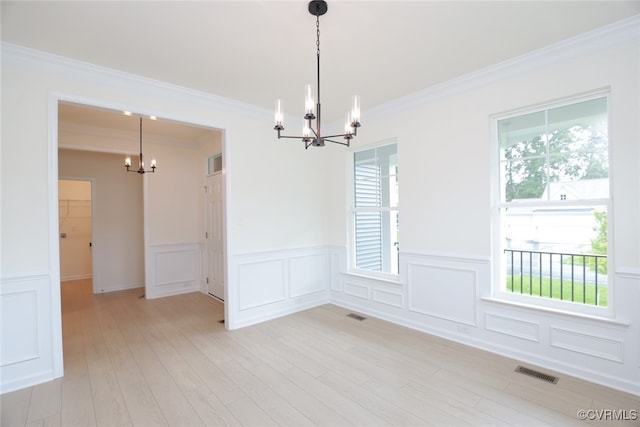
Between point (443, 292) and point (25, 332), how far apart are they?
4.03 meters

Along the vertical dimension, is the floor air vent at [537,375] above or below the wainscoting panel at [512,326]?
below

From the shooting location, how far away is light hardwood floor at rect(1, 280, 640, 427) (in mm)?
2088

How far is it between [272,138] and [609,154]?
11.8ft

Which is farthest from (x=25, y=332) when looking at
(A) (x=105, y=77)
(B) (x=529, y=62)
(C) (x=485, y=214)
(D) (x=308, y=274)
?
(B) (x=529, y=62)

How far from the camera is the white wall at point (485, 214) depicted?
231cm

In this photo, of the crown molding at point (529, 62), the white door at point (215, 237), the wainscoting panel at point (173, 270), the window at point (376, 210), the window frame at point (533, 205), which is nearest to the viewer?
the crown molding at point (529, 62)

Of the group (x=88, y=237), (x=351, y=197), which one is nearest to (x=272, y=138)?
Result: (x=351, y=197)

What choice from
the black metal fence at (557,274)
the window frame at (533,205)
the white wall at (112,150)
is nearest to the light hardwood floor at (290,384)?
the white wall at (112,150)

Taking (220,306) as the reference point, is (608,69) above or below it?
above

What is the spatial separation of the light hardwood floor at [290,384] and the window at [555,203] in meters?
0.82

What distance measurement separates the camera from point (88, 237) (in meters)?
7.05

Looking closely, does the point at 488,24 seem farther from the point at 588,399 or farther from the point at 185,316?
the point at 185,316

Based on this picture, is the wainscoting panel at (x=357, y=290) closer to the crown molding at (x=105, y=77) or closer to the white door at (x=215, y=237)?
the white door at (x=215, y=237)

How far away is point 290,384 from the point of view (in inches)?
98.3
